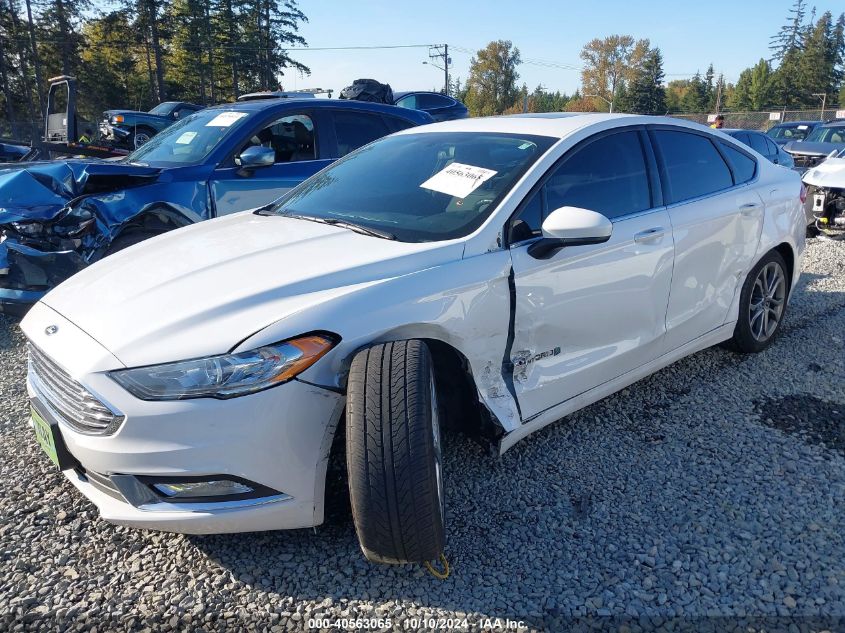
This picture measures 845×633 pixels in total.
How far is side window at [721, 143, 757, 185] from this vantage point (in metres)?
3.98

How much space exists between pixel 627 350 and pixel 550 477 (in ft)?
2.58

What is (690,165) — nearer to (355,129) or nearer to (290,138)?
(355,129)

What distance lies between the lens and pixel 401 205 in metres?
2.97

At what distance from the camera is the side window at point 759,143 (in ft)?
39.7

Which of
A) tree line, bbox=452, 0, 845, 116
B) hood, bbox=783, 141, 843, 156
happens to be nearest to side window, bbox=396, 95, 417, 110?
hood, bbox=783, 141, 843, 156

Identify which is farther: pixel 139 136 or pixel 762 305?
pixel 139 136

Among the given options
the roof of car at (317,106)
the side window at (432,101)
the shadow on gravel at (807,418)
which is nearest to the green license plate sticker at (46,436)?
the shadow on gravel at (807,418)

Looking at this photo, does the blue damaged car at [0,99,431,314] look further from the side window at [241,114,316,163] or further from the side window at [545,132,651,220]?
the side window at [545,132,651,220]

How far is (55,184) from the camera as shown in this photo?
15.6 feet

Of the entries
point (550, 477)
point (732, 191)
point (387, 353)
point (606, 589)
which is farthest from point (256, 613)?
point (732, 191)

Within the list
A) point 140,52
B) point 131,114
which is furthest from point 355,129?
point 140,52

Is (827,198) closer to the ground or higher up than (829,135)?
closer to the ground

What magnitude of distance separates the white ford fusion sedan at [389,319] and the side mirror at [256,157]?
5.07 ft

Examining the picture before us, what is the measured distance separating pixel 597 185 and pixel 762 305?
193cm
